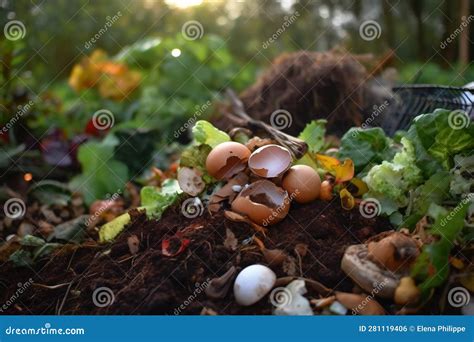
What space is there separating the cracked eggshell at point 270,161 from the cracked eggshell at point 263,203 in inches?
1.7

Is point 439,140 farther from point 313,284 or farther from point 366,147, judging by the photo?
point 313,284

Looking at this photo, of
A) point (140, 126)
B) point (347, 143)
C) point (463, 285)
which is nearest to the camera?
point (463, 285)

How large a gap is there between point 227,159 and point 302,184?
33cm

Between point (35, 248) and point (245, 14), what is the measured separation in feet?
23.5

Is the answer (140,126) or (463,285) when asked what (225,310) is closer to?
(463,285)

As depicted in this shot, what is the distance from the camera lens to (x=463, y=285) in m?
1.93

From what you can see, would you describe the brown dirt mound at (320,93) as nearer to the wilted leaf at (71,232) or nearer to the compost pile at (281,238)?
the compost pile at (281,238)

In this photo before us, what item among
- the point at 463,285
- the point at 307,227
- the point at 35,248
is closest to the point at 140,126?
the point at 35,248

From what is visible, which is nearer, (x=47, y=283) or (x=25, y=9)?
(x=47, y=283)

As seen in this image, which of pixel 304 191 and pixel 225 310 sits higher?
pixel 304 191

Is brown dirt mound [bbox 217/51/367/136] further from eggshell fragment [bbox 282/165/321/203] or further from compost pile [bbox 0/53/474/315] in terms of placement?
eggshell fragment [bbox 282/165/321/203]

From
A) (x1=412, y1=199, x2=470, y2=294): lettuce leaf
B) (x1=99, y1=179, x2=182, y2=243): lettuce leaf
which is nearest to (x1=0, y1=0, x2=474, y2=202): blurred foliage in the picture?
(x1=99, y1=179, x2=182, y2=243): lettuce leaf

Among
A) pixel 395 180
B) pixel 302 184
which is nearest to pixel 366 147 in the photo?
pixel 395 180

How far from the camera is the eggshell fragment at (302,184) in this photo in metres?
2.30
